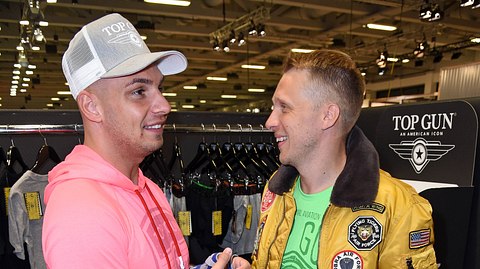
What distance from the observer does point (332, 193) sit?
1.40 m

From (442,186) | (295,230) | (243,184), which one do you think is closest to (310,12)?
(243,184)

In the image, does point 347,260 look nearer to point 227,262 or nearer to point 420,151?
point 227,262

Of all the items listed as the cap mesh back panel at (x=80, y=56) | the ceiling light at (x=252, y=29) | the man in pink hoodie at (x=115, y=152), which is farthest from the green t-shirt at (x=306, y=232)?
the ceiling light at (x=252, y=29)

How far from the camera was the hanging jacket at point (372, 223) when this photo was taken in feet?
4.22

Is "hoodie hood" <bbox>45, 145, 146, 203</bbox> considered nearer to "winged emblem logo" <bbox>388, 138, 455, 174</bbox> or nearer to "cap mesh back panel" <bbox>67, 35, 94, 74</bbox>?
"cap mesh back panel" <bbox>67, 35, 94, 74</bbox>

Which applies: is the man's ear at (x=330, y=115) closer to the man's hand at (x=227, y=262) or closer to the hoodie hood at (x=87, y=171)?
the man's hand at (x=227, y=262)

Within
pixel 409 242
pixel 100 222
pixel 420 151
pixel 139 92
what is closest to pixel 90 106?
pixel 139 92

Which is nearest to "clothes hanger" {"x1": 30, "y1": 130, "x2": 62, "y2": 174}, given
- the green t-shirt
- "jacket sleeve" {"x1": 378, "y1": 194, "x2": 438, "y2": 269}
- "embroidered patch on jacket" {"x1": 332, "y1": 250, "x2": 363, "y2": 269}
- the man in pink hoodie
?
the man in pink hoodie

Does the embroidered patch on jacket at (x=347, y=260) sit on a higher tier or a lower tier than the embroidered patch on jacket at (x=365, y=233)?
lower

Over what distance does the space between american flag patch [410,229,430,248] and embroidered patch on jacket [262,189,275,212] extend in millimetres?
637

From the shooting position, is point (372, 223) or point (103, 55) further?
point (372, 223)

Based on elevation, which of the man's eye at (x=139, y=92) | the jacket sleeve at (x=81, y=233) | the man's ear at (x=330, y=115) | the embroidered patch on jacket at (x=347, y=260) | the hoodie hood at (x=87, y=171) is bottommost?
the embroidered patch on jacket at (x=347, y=260)

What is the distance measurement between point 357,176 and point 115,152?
2.90ft

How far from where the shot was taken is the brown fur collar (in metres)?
1.33
